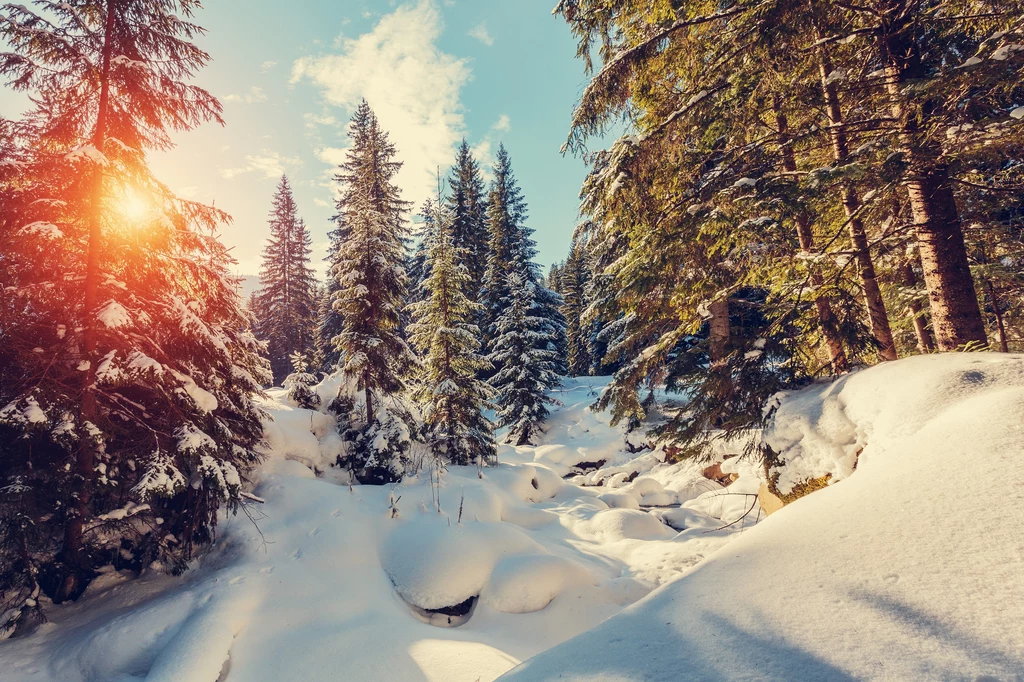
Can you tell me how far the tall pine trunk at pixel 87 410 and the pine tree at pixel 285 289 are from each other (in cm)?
2856

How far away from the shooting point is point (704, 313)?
6973mm

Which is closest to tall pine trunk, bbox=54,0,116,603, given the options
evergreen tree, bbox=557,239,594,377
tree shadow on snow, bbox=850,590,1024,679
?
tree shadow on snow, bbox=850,590,1024,679

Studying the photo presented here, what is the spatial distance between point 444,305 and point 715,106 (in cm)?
1060

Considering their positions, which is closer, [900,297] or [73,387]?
[73,387]

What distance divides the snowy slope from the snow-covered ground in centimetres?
284

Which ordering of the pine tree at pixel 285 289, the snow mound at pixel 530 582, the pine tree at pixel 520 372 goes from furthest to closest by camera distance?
1. the pine tree at pixel 285 289
2. the pine tree at pixel 520 372
3. the snow mound at pixel 530 582

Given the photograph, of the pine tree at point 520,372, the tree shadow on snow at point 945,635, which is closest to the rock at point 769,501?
the tree shadow on snow at point 945,635

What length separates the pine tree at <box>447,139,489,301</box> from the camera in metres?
31.7

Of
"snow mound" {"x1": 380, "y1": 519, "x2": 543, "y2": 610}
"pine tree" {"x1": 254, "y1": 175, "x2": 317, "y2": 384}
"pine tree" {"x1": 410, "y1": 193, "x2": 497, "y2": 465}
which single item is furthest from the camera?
"pine tree" {"x1": 254, "y1": 175, "x2": 317, "y2": 384}

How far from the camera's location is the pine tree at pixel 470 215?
31.7 meters

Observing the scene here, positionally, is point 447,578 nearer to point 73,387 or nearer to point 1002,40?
point 73,387

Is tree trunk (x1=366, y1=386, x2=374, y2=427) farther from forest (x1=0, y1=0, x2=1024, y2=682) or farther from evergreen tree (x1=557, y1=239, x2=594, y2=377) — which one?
evergreen tree (x1=557, y1=239, x2=594, y2=377)

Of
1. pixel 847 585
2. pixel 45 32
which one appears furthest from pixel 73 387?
pixel 847 585

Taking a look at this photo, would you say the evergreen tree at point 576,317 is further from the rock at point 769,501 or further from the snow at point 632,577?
the rock at point 769,501
